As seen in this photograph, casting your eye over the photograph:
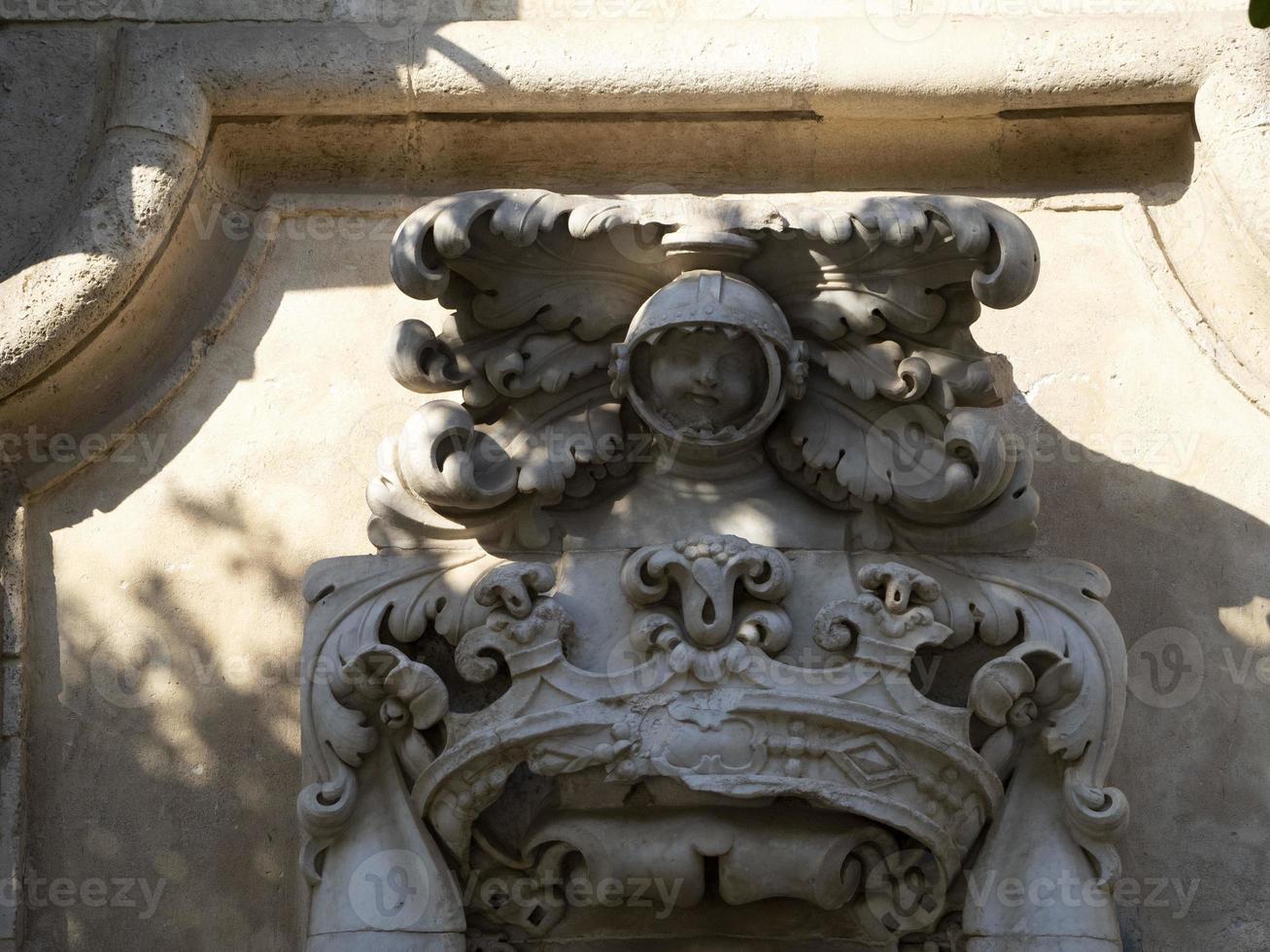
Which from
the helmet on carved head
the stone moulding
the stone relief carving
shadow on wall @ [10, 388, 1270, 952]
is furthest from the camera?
the stone moulding

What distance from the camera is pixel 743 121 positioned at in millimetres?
4809

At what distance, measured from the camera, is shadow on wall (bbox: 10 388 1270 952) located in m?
4.18

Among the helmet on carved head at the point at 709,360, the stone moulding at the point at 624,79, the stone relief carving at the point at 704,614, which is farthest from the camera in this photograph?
the stone moulding at the point at 624,79

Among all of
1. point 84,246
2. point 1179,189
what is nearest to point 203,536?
point 84,246

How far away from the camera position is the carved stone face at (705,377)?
4.04 m

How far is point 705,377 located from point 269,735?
45.2 inches

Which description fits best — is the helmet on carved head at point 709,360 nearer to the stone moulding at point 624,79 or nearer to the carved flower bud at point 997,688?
the carved flower bud at point 997,688

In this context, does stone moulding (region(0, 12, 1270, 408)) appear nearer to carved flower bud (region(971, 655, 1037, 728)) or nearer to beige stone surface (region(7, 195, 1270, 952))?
beige stone surface (region(7, 195, 1270, 952))

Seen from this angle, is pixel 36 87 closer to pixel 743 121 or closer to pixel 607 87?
pixel 607 87

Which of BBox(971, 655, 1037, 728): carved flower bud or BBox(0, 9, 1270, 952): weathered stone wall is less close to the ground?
BBox(0, 9, 1270, 952): weathered stone wall

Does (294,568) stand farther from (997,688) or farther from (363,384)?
(997,688)

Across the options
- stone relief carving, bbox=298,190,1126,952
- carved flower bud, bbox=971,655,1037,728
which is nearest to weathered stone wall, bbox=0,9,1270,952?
stone relief carving, bbox=298,190,1126,952

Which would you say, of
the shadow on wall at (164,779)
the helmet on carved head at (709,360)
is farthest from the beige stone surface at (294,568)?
the helmet on carved head at (709,360)

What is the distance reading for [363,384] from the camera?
4676 millimetres
